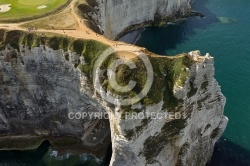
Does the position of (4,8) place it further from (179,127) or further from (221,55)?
(221,55)

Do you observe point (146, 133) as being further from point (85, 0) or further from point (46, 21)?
point (85, 0)

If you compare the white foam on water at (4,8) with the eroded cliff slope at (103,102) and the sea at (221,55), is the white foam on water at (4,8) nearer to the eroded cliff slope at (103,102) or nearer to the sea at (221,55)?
the eroded cliff slope at (103,102)

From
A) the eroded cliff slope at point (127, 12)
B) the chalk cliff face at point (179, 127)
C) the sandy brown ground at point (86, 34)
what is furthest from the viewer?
the eroded cliff slope at point (127, 12)

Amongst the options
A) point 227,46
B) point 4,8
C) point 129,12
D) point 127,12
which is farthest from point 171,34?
point 4,8

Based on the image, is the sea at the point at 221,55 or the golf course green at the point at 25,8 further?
the golf course green at the point at 25,8
